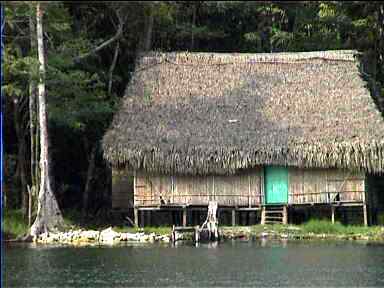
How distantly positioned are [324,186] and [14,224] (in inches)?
310

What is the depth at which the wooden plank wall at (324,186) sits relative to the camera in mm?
24672

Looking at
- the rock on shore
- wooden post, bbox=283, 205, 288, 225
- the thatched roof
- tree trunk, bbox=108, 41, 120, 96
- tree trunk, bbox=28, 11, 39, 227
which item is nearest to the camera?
the rock on shore

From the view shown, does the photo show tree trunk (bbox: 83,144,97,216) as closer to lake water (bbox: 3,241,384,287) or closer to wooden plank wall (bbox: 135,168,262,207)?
wooden plank wall (bbox: 135,168,262,207)

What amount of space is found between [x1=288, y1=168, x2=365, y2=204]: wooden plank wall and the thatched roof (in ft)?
1.79

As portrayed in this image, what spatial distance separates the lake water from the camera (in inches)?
561

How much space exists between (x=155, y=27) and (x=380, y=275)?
16645 mm

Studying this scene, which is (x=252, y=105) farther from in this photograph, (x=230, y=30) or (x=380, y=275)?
(x=380, y=275)

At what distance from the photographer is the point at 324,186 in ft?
81.5

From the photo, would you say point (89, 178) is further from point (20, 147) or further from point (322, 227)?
point (322, 227)

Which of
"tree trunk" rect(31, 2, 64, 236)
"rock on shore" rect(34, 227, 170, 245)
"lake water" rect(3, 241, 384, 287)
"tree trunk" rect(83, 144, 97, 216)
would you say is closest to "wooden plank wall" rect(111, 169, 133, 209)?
"tree trunk" rect(83, 144, 97, 216)

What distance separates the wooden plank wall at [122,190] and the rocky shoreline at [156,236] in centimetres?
362

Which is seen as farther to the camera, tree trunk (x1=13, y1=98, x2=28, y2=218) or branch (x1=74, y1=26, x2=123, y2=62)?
tree trunk (x1=13, y1=98, x2=28, y2=218)

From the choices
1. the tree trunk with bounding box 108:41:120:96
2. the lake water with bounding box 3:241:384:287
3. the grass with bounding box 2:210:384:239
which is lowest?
the lake water with bounding box 3:241:384:287

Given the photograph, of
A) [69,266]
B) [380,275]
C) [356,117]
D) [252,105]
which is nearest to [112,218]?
[252,105]
